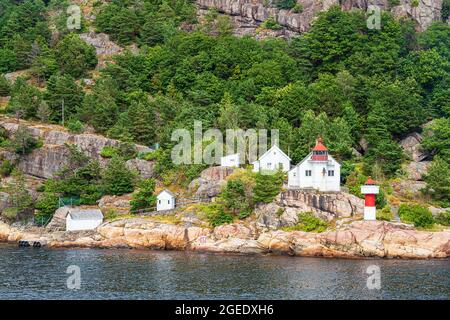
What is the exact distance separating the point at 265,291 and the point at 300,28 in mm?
84501

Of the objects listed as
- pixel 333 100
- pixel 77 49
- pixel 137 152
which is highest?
pixel 77 49

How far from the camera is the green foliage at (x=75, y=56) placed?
12781 centimetres

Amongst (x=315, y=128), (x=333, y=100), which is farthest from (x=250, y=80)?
(x=315, y=128)

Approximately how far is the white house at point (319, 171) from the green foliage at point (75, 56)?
53741 mm

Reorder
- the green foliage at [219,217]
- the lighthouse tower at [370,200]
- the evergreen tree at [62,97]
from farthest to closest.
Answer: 1. the evergreen tree at [62,97]
2. the green foliage at [219,217]
3. the lighthouse tower at [370,200]

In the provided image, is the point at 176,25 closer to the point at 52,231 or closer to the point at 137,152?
the point at 137,152

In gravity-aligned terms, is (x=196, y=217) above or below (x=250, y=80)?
below

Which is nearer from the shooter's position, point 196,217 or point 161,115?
point 196,217

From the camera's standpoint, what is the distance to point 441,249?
78.8 meters

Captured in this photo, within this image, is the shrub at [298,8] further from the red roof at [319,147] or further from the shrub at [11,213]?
the shrub at [11,213]

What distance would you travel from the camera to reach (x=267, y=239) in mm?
81750

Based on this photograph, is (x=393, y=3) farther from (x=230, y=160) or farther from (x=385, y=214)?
(x=385, y=214)

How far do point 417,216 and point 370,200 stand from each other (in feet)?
17.3
